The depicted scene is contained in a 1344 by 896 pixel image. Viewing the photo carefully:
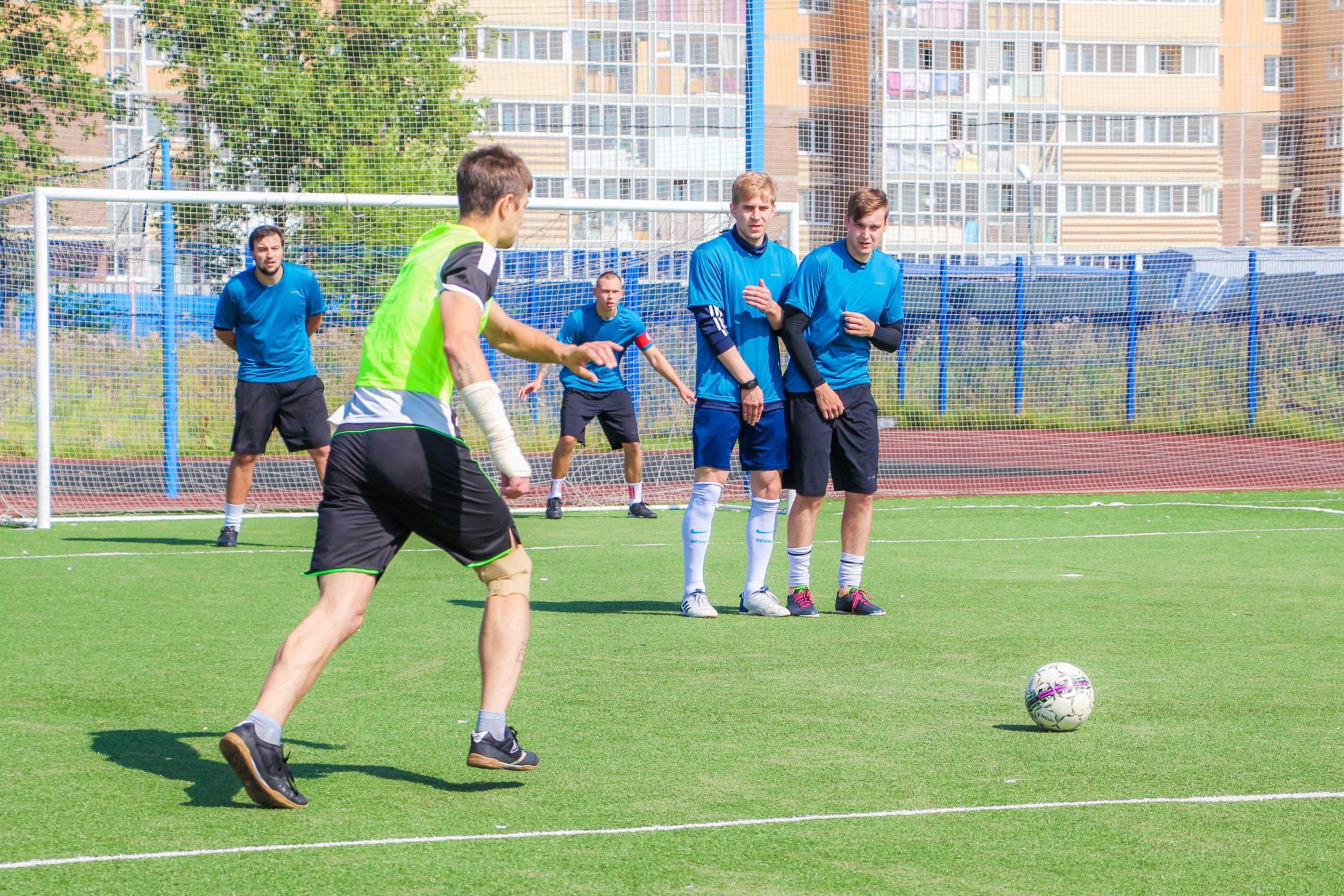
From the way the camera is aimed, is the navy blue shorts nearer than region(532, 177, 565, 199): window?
Yes

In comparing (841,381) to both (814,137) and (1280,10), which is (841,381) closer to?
(814,137)

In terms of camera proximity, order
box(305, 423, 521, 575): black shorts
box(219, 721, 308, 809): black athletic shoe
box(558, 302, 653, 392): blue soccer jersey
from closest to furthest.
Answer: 1. box(219, 721, 308, 809): black athletic shoe
2. box(305, 423, 521, 575): black shorts
3. box(558, 302, 653, 392): blue soccer jersey

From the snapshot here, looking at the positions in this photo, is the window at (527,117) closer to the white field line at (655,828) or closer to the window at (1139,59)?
the white field line at (655,828)

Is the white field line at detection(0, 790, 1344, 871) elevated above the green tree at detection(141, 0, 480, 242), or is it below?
below

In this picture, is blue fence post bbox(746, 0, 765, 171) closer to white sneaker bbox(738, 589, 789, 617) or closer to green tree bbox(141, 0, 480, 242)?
green tree bbox(141, 0, 480, 242)

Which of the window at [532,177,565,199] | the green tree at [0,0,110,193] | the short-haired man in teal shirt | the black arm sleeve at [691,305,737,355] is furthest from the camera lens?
the window at [532,177,565,199]

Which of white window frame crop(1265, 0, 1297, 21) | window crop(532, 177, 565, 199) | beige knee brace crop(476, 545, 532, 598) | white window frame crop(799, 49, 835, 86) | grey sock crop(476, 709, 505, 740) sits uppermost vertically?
white window frame crop(1265, 0, 1297, 21)

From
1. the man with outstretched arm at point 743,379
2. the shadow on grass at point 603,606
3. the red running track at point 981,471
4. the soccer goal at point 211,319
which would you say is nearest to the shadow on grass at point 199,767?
the shadow on grass at point 603,606

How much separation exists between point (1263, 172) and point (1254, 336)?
261cm

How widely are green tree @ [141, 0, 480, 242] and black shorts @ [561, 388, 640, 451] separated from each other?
3.26m

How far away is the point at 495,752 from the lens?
4410mm

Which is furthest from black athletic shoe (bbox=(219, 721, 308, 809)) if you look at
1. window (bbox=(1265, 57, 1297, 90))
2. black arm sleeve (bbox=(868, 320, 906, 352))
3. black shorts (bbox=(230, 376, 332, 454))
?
window (bbox=(1265, 57, 1297, 90))

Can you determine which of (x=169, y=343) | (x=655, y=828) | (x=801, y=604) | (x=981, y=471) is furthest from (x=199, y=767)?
(x=981, y=471)

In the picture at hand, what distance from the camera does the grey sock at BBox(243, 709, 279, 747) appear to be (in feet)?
13.4
